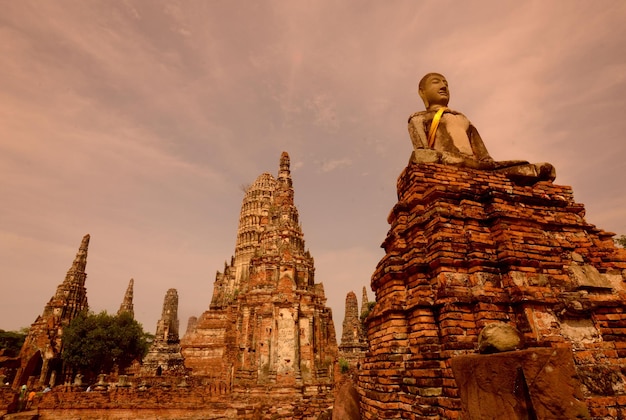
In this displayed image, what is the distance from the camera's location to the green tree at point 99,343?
3412 centimetres

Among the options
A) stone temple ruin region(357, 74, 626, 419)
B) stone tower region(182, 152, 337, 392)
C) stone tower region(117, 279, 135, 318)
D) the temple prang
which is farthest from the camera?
stone tower region(117, 279, 135, 318)

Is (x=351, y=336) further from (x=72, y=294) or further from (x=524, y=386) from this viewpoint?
(x=524, y=386)

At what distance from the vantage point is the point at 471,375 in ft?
8.50

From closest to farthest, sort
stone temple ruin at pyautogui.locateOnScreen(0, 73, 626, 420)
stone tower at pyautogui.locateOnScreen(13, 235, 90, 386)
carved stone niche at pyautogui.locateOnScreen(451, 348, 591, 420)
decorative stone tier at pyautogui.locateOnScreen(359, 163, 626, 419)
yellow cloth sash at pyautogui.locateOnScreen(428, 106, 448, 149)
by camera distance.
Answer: carved stone niche at pyautogui.locateOnScreen(451, 348, 591, 420)
stone temple ruin at pyautogui.locateOnScreen(0, 73, 626, 420)
decorative stone tier at pyautogui.locateOnScreen(359, 163, 626, 419)
yellow cloth sash at pyautogui.locateOnScreen(428, 106, 448, 149)
stone tower at pyautogui.locateOnScreen(13, 235, 90, 386)

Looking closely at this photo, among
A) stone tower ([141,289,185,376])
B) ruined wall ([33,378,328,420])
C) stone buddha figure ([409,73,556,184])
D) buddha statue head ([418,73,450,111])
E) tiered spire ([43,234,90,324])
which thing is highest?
tiered spire ([43,234,90,324])

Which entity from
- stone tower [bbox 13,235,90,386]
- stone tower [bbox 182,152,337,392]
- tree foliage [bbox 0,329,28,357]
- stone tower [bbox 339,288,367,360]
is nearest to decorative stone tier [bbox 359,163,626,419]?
stone tower [bbox 182,152,337,392]

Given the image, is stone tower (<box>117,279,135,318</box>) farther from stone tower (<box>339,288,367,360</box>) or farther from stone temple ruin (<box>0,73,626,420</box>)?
stone temple ruin (<box>0,73,626,420</box>)

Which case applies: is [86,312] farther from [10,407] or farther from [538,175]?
[538,175]

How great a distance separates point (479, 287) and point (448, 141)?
2.58 metres

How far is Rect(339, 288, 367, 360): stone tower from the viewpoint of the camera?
3822cm

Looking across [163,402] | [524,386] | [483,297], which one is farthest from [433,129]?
[163,402]

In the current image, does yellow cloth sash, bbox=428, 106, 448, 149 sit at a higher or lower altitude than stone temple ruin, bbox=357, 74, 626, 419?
higher

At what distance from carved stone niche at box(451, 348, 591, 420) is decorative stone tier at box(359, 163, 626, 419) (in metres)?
0.79

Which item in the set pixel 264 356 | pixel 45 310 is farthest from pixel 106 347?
pixel 264 356
